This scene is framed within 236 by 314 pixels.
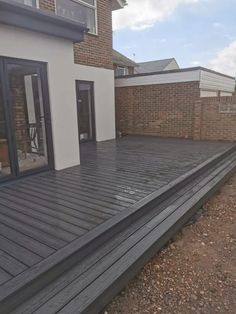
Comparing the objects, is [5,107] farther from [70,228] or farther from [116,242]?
[116,242]

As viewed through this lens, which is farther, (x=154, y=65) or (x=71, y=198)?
(x=154, y=65)

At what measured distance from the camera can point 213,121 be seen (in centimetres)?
831

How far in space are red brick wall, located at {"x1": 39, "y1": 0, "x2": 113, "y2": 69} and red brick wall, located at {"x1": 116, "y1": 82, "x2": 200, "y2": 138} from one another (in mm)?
1640

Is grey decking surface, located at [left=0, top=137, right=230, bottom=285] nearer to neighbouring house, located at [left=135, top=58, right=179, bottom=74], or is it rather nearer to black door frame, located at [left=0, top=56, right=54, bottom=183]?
black door frame, located at [left=0, top=56, right=54, bottom=183]

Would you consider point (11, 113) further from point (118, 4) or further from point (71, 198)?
point (118, 4)

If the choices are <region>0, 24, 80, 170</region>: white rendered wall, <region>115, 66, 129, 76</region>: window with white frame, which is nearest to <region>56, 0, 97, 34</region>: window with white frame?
<region>0, 24, 80, 170</region>: white rendered wall

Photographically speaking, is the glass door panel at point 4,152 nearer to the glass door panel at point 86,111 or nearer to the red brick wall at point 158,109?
the glass door panel at point 86,111

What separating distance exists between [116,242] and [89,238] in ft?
1.08

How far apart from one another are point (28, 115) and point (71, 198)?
186 centimetres

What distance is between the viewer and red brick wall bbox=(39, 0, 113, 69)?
25.8 ft

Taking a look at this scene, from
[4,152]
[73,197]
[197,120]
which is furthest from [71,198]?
[197,120]

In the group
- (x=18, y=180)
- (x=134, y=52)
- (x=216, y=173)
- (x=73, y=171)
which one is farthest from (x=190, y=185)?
(x=134, y=52)

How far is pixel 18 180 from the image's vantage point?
4.30 meters

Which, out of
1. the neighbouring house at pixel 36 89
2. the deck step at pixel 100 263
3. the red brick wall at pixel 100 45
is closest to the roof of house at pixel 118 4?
the red brick wall at pixel 100 45
